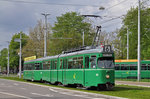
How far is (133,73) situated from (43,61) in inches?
594

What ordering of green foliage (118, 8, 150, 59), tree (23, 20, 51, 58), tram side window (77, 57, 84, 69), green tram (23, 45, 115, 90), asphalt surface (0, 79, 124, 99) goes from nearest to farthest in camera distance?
asphalt surface (0, 79, 124, 99) → green tram (23, 45, 115, 90) → tram side window (77, 57, 84, 69) → green foliage (118, 8, 150, 59) → tree (23, 20, 51, 58)

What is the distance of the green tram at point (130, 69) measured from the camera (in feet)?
139

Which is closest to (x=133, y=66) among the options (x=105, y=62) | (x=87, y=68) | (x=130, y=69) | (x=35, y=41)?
(x=130, y=69)

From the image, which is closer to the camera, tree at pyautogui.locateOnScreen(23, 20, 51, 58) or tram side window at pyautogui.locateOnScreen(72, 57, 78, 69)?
tram side window at pyautogui.locateOnScreen(72, 57, 78, 69)

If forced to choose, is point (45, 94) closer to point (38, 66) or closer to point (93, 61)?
point (93, 61)

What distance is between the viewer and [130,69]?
44500 mm

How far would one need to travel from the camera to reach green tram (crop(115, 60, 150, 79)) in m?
42.5

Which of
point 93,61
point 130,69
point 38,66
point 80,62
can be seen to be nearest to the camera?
point 93,61

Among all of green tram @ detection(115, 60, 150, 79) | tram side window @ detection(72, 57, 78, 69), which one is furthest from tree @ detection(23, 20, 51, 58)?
tram side window @ detection(72, 57, 78, 69)

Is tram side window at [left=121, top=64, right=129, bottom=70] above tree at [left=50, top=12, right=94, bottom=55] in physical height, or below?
below

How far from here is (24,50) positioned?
7581cm

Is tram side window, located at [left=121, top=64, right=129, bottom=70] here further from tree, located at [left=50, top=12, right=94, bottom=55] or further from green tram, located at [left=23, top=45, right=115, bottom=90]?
tree, located at [left=50, top=12, right=94, bottom=55]

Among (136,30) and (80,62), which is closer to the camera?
(80,62)

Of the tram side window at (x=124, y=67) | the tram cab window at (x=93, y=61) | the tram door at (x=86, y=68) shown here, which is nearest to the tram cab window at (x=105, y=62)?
the tram cab window at (x=93, y=61)
